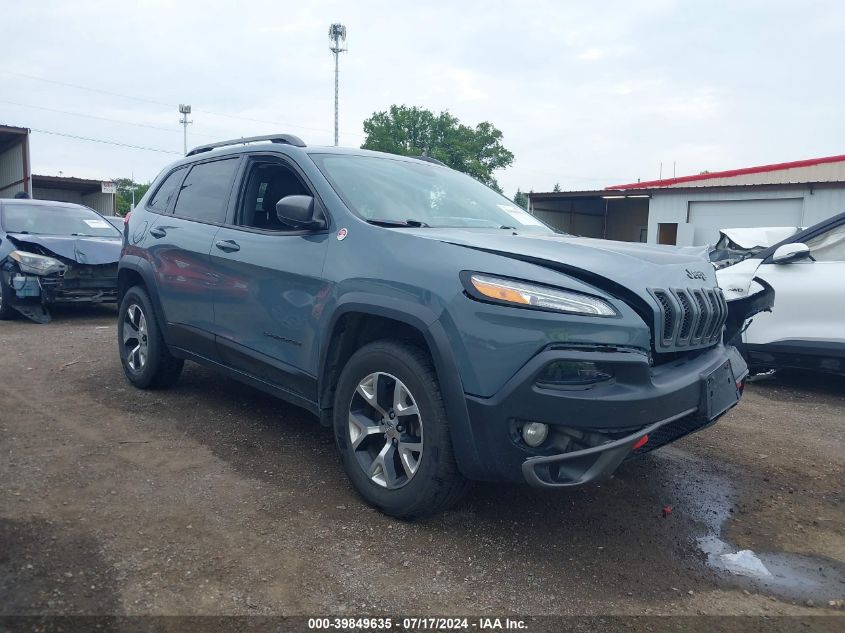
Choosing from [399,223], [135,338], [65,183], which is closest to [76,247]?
[135,338]

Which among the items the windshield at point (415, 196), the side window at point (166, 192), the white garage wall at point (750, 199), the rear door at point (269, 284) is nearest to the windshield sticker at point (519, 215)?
the windshield at point (415, 196)

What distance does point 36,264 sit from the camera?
8.38 meters

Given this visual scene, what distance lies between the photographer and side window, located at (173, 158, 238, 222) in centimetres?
449

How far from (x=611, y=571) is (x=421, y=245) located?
62.8 inches

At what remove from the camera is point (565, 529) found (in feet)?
10.5

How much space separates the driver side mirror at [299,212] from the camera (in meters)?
3.46

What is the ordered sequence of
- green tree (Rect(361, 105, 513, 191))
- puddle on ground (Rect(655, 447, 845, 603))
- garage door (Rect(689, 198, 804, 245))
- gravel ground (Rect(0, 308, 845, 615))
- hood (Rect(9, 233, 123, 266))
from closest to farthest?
gravel ground (Rect(0, 308, 845, 615)) → puddle on ground (Rect(655, 447, 845, 603)) → hood (Rect(9, 233, 123, 266)) → garage door (Rect(689, 198, 804, 245)) → green tree (Rect(361, 105, 513, 191))

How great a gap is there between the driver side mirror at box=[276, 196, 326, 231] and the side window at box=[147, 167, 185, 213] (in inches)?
79.0

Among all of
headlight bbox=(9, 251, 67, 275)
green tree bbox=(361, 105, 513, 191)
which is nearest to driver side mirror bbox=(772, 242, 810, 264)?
headlight bbox=(9, 251, 67, 275)

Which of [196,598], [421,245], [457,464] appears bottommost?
[196,598]

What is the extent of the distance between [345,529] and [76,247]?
23.2ft

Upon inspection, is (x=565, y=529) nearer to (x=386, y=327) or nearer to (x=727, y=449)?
(x=386, y=327)

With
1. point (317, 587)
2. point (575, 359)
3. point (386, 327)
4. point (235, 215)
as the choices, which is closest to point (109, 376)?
point (235, 215)

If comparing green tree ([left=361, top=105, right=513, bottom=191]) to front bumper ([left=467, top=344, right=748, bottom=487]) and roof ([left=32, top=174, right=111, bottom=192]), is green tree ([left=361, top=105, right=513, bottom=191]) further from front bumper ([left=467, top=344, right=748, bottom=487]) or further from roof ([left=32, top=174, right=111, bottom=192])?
front bumper ([left=467, top=344, right=748, bottom=487])
